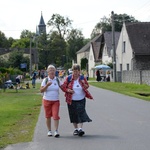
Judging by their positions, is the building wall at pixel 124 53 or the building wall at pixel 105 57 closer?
the building wall at pixel 124 53

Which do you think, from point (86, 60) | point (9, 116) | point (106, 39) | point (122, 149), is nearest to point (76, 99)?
point (122, 149)

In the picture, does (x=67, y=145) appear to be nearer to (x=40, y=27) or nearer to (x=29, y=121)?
(x=29, y=121)

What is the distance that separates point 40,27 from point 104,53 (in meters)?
95.4

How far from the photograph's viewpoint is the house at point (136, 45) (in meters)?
54.8

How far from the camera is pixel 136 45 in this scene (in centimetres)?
5516

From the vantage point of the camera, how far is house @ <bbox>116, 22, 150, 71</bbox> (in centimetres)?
5478

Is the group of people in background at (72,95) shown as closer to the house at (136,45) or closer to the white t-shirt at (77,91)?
the white t-shirt at (77,91)

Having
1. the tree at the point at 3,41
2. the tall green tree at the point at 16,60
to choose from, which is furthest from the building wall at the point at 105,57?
the tree at the point at 3,41

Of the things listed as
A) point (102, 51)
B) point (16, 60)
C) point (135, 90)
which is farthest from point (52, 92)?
point (16, 60)

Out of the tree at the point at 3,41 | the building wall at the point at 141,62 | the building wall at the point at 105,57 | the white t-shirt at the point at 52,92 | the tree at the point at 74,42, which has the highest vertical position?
the tree at the point at 3,41

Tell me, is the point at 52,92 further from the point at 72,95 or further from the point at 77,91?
the point at 77,91

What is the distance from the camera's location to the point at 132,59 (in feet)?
182

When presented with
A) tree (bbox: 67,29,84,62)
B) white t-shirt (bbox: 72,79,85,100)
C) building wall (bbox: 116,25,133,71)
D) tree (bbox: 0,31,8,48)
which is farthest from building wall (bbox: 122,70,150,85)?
tree (bbox: 0,31,8,48)

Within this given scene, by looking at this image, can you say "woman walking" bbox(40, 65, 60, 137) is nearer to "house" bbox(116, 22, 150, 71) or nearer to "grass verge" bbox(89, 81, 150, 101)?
"grass verge" bbox(89, 81, 150, 101)
